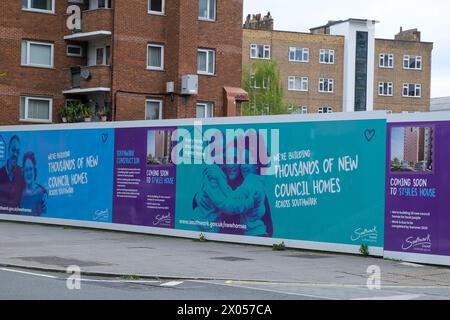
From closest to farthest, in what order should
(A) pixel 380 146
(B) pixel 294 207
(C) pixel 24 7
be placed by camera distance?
1. (A) pixel 380 146
2. (B) pixel 294 207
3. (C) pixel 24 7

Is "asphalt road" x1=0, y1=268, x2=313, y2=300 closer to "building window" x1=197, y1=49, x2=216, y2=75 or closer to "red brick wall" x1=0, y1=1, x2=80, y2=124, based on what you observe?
"red brick wall" x1=0, y1=1, x2=80, y2=124

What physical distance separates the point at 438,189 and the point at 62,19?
99.1 feet

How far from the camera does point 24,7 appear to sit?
4231cm

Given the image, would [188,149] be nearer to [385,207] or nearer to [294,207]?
Result: [294,207]

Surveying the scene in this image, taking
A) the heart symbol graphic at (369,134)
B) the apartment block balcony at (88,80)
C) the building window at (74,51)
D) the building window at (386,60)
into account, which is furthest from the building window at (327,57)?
the heart symbol graphic at (369,134)

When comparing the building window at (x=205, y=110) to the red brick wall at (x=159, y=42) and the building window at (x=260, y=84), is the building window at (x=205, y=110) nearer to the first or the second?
the red brick wall at (x=159, y=42)

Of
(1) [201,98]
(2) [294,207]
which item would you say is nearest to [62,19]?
(1) [201,98]

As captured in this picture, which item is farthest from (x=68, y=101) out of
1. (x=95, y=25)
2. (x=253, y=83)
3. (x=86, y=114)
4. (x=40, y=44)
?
(x=253, y=83)

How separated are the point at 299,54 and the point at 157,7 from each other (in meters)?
43.5

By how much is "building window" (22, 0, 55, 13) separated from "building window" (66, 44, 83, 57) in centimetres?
206

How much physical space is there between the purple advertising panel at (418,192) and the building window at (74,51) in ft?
93.6

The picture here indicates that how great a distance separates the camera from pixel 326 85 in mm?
85250

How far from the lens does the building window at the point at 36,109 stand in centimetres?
4266

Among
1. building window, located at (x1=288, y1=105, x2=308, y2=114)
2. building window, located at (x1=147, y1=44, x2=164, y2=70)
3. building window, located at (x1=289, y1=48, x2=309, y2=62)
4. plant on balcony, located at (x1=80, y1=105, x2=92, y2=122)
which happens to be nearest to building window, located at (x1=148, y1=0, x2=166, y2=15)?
building window, located at (x1=147, y1=44, x2=164, y2=70)
